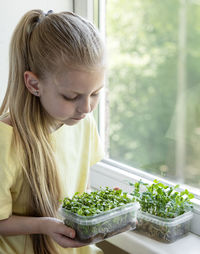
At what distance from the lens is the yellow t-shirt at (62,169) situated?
1039 mm

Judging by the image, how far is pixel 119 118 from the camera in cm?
162

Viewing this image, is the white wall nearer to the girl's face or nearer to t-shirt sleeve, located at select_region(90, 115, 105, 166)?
t-shirt sleeve, located at select_region(90, 115, 105, 166)

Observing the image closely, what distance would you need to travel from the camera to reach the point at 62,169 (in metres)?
1.21

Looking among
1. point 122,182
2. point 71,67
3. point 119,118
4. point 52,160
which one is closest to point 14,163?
point 52,160

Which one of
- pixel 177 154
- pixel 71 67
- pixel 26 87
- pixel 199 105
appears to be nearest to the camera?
pixel 71 67

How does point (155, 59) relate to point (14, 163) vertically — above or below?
above

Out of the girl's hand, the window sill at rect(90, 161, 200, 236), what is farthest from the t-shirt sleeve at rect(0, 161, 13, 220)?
the window sill at rect(90, 161, 200, 236)

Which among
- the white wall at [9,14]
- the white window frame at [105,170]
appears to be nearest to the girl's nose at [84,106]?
the white window frame at [105,170]

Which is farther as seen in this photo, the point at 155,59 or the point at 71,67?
the point at 155,59

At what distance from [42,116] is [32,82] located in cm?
12

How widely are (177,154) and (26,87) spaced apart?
0.58 meters

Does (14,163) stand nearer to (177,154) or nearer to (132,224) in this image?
(132,224)

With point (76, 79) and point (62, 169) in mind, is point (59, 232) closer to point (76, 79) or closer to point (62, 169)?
point (62, 169)

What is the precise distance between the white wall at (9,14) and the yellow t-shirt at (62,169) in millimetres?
436
